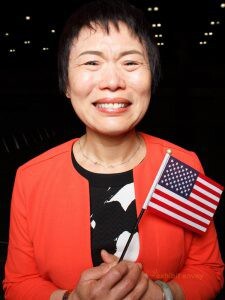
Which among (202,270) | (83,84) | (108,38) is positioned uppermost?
(108,38)

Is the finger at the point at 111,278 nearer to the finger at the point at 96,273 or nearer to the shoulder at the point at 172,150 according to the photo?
the finger at the point at 96,273

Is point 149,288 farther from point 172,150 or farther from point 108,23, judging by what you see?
point 108,23

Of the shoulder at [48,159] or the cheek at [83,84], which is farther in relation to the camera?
the shoulder at [48,159]

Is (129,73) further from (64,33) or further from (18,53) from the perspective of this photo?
(18,53)

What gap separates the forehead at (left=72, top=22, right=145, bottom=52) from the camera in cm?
150

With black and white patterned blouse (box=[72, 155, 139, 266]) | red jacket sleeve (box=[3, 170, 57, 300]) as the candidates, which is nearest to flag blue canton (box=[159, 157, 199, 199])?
black and white patterned blouse (box=[72, 155, 139, 266])

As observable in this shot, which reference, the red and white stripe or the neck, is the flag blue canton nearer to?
the red and white stripe

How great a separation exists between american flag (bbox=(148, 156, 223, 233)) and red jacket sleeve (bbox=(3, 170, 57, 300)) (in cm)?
57

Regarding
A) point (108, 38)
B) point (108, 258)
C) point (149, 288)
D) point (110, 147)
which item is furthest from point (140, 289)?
point (108, 38)

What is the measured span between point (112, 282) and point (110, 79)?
0.77 meters

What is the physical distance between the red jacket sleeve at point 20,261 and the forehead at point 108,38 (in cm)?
72

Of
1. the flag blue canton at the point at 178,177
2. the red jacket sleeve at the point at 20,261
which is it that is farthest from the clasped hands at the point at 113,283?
the flag blue canton at the point at 178,177

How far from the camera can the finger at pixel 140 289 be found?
4.47 feet

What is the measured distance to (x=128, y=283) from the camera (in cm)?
135
